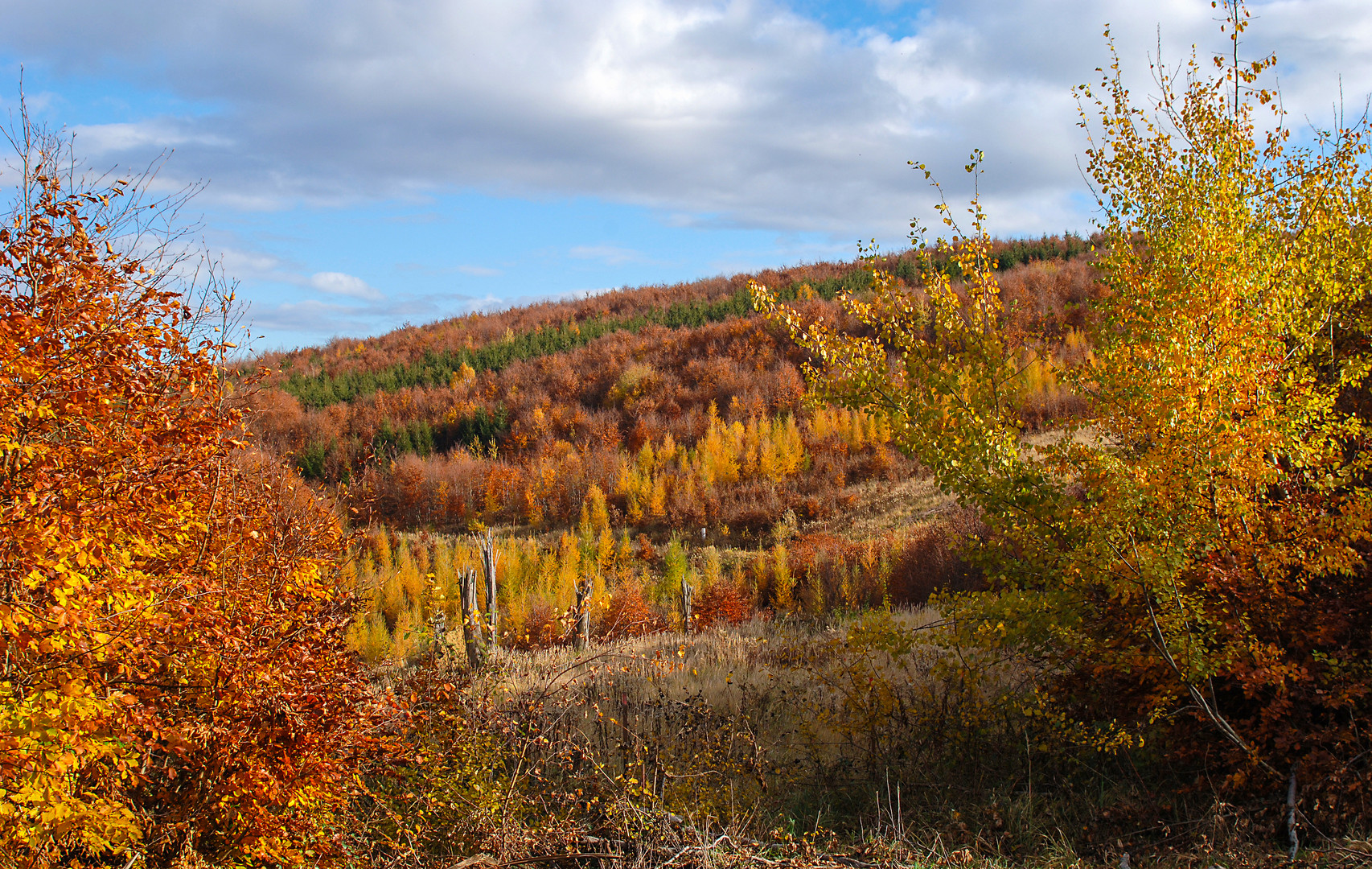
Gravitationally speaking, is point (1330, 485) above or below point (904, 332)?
below

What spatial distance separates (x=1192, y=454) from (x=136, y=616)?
5.69 m

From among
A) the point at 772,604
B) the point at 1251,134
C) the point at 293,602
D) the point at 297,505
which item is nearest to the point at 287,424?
the point at 772,604

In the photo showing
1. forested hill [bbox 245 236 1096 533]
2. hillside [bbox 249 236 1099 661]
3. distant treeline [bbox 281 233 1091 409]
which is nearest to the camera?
hillside [bbox 249 236 1099 661]

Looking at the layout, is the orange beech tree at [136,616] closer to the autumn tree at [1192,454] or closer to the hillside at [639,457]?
the hillside at [639,457]

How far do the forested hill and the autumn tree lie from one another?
50.2ft

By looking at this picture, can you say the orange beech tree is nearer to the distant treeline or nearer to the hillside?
the hillside

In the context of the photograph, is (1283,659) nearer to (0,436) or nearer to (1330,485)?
(1330,485)

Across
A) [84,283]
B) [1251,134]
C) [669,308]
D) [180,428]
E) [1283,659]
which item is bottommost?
[1283,659]

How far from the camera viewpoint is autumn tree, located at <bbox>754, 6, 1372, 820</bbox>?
482 centimetres

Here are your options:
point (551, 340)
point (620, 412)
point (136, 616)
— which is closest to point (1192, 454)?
point (136, 616)

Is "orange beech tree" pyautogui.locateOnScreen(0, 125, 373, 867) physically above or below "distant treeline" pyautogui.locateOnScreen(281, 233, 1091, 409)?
Answer: below

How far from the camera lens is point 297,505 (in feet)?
26.1

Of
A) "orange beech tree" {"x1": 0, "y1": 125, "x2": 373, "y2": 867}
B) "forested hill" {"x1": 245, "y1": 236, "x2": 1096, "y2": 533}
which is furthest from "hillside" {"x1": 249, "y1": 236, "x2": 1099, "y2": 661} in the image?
"orange beech tree" {"x1": 0, "y1": 125, "x2": 373, "y2": 867}

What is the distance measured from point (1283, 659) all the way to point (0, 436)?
23.1 ft
